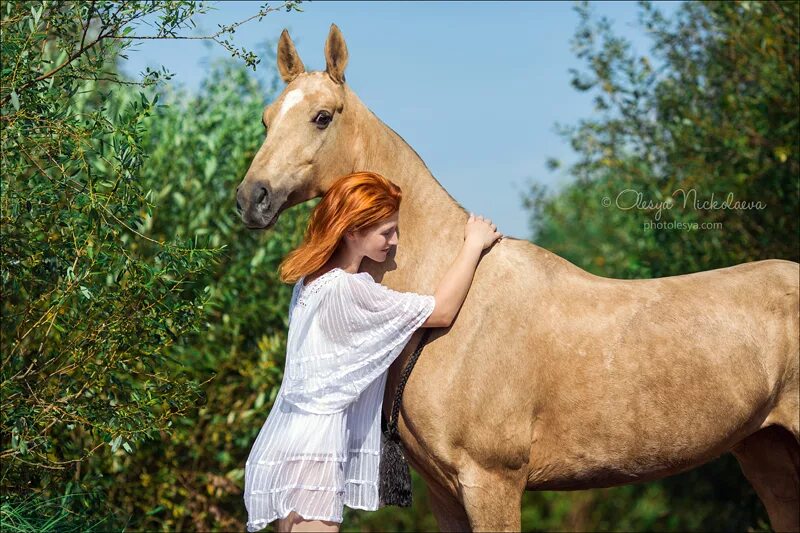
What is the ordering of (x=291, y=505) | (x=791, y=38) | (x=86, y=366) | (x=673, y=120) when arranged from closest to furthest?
(x=291, y=505) < (x=86, y=366) < (x=791, y=38) < (x=673, y=120)

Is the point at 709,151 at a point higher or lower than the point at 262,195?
higher

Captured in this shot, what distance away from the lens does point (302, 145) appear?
12.7ft

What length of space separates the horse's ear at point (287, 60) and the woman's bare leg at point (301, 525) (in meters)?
1.97

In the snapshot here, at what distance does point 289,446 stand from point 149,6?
2.34m

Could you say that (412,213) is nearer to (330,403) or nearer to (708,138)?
(330,403)

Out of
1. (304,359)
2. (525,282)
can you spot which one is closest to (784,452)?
(525,282)

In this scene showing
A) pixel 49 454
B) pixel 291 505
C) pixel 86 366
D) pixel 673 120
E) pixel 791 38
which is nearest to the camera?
pixel 291 505

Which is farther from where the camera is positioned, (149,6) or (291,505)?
(149,6)

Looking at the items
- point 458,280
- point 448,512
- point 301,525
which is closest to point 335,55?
point 458,280

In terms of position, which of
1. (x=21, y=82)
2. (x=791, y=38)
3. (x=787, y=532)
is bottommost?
(x=787, y=532)

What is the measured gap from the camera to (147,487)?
7160mm

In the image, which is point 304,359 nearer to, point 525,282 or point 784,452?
point 525,282

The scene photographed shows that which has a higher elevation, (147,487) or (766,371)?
(766,371)

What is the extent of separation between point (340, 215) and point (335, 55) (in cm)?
78
